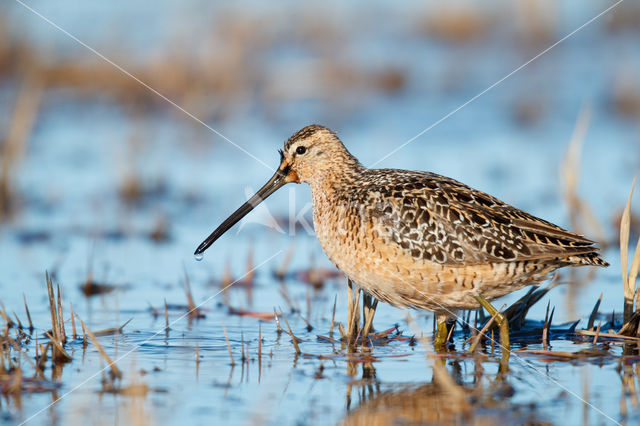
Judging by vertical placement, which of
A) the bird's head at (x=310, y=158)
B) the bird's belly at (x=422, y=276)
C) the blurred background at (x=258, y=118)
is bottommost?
the bird's belly at (x=422, y=276)

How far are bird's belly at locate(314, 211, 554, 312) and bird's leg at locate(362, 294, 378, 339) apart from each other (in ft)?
0.76

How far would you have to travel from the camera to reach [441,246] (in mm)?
5094

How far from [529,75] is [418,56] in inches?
70.8

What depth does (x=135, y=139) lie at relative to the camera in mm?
9672

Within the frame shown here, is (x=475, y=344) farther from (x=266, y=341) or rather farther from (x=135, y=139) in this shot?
(x=135, y=139)

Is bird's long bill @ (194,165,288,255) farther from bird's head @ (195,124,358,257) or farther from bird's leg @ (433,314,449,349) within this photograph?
bird's leg @ (433,314,449,349)

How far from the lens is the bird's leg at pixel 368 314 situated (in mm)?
5383

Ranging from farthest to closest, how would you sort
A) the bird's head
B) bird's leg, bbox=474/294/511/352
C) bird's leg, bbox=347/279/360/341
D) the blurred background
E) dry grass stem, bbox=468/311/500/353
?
1. the blurred background
2. the bird's head
3. bird's leg, bbox=347/279/360/341
4. bird's leg, bbox=474/294/511/352
5. dry grass stem, bbox=468/311/500/353

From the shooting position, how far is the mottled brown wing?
5.07 m

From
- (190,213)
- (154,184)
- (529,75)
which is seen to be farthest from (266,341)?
(529,75)

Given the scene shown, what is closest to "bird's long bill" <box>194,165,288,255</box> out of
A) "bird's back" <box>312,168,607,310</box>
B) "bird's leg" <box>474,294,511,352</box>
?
"bird's back" <box>312,168,607,310</box>

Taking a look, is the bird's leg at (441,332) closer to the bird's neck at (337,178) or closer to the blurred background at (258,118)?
the blurred background at (258,118)

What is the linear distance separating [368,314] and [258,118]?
635 cm

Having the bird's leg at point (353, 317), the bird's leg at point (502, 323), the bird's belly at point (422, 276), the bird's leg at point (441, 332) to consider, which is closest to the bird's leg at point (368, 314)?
the bird's leg at point (353, 317)
